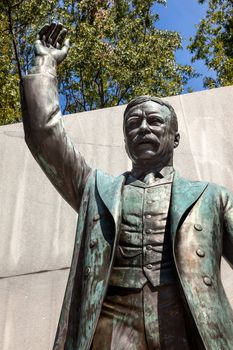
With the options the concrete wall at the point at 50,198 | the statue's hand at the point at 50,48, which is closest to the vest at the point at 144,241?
the statue's hand at the point at 50,48

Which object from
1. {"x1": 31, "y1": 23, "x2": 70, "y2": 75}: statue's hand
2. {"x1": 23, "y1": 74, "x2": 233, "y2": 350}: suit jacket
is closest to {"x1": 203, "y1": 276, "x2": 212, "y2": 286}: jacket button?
{"x1": 23, "y1": 74, "x2": 233, "y2": 350}: suit jacket

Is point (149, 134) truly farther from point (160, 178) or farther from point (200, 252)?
point (200, 252)

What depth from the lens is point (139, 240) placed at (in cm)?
271

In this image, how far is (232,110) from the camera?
5480 millimetres

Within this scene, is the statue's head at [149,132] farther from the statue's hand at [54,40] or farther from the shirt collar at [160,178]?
the statue's hand at [54,40]

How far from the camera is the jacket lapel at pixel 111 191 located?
275 centimetres

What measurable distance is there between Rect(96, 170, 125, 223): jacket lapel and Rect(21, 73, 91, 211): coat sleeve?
4.1 inches

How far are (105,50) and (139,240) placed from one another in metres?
10.9

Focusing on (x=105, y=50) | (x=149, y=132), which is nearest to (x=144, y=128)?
(x=149, y=132)

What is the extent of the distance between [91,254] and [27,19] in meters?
11.5

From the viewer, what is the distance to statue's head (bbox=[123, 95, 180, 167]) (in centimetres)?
302

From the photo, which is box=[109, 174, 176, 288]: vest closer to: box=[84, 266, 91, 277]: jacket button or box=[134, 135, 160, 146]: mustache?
box=[84, 266, 91, 277]: jacket button

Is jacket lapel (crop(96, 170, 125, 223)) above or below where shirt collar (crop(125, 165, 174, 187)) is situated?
below

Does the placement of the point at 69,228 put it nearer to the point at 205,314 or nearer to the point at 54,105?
the point at 54,105
